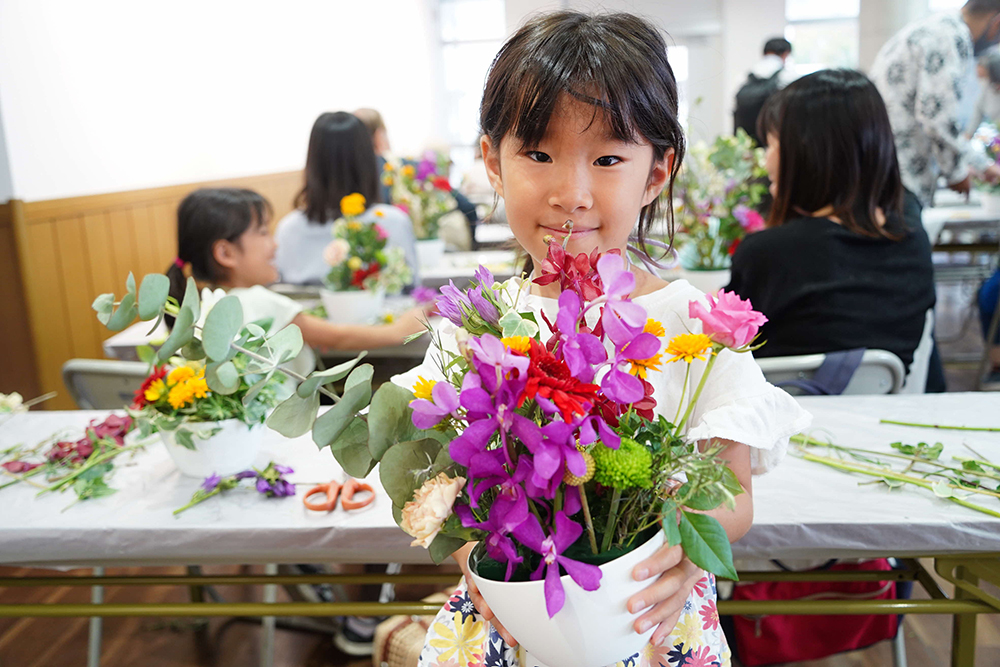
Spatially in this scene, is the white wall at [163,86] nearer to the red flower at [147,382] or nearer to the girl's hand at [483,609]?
the red flower at [147,382]

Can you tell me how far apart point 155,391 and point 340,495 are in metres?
0.33

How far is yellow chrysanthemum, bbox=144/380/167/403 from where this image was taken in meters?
1.22

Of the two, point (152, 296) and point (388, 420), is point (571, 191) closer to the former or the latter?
point (388, 420)

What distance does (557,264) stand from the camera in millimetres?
625

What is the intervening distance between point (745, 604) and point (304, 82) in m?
6.01

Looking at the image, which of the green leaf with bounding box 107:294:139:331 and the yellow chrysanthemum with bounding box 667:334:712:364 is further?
the green leaf with bounding box 107:294:139:331

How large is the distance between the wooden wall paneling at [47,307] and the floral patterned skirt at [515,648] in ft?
9.66

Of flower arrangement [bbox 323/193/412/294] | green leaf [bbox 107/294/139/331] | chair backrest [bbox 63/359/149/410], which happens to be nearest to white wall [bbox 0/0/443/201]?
flower arrangement [bbox 323/193/412/294]

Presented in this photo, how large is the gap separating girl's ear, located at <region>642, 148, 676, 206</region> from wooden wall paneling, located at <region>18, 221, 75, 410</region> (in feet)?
10.1

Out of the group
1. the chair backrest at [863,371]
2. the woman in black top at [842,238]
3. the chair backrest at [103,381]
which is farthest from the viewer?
the woman in black top at [842,238]

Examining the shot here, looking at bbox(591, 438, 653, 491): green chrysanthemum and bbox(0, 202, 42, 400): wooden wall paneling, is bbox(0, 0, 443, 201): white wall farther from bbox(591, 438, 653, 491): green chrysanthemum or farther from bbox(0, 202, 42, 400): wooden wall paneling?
bbox(591, 438, 653, 491): green chrysanthemum

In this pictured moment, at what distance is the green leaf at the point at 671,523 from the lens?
2.03ft

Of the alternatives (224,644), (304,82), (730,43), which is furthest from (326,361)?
(730,43)

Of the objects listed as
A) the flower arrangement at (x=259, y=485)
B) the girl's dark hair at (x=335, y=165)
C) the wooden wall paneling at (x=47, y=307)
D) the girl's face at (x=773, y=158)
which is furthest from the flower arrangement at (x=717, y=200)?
the wooden wall paneling at (x=47, y=307)
